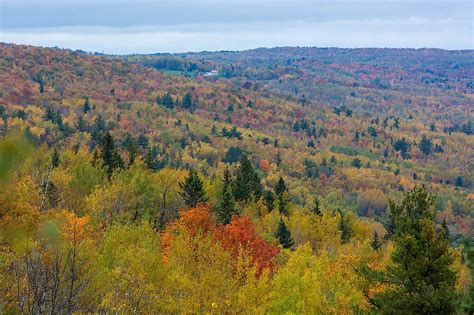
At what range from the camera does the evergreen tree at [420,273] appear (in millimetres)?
17719

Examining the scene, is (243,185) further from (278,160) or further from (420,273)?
(278,160)

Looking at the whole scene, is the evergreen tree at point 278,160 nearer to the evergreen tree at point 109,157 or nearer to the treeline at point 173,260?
the evergreen tree at point 109,157

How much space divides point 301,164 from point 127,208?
141 meters

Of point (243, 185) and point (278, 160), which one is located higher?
point (243, 185)

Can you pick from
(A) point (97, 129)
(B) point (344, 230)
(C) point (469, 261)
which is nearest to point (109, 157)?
(B) point (344, 230)

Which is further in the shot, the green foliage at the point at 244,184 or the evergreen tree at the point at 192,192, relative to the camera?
the green foliage at the point at 244,184

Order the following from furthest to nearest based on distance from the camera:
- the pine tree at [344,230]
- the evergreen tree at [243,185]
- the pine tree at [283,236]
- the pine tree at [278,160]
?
1. the pine tree at [278,160]
2. the pine tree at [344,230]
3. the evergreen tree at [243,185]
4. the pine tree at [283,236]

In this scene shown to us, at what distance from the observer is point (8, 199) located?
22344 mm

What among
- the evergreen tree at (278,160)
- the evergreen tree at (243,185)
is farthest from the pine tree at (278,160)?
the evergreen tree at (243,185)

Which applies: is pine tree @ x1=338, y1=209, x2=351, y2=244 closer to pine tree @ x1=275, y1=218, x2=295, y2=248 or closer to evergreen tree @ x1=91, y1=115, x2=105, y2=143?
pine tree @ x1=275, y1=218, x2=295, y2=248

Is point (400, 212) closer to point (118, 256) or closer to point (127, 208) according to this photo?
point (118, 256)

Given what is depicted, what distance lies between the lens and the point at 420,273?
18.8 m

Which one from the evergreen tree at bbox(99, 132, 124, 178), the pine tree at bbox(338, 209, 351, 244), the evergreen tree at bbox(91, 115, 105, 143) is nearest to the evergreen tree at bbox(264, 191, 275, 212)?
the pine tree at bbox(338, 209, 351, 244)

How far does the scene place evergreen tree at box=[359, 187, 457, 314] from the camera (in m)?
17.7
